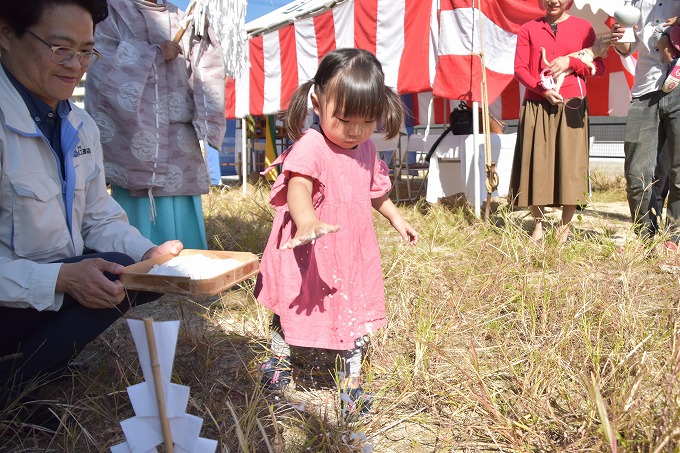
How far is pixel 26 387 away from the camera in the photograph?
4.67 feet

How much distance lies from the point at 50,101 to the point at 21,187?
0.93 ft

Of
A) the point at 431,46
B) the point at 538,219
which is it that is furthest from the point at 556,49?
the point at 431,46

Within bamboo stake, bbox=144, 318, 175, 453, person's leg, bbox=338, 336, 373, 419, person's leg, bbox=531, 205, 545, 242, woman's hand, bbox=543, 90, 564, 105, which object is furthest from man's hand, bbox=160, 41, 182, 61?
person's leg, bbox=531, 205, 545, 242

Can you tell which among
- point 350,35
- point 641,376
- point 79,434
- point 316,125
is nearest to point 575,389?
point 641,376

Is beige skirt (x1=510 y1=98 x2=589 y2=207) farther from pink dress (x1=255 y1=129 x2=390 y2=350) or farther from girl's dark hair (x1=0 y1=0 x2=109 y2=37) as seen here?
girl's dark hair (x1=0 y1=0 x2=109 y2=37)

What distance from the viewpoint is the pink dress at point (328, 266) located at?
1.52 m

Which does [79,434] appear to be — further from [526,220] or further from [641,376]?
[526,220]

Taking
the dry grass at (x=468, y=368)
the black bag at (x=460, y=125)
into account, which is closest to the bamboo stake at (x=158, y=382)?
the dry grass at (x=468, y=368)

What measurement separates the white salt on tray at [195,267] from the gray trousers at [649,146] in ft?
7.53

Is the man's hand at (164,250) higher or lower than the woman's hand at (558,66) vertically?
lower

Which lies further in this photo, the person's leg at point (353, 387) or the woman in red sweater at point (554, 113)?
the woman in red sweater at point (554, 113)

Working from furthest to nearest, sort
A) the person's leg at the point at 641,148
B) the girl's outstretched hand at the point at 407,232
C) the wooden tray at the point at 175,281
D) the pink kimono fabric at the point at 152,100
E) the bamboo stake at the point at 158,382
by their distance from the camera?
the person's leg at the point at 641,148
the pink kimono fabric at the point at 152,100
the girl's outstretched hand at the point at 407,232
the wooden tray at the point at 175,281
the bamboo stake at the point at 158,382

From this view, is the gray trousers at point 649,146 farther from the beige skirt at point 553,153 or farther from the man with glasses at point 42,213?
the man with glasses at point 42,213

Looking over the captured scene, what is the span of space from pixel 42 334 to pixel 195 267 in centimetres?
42
